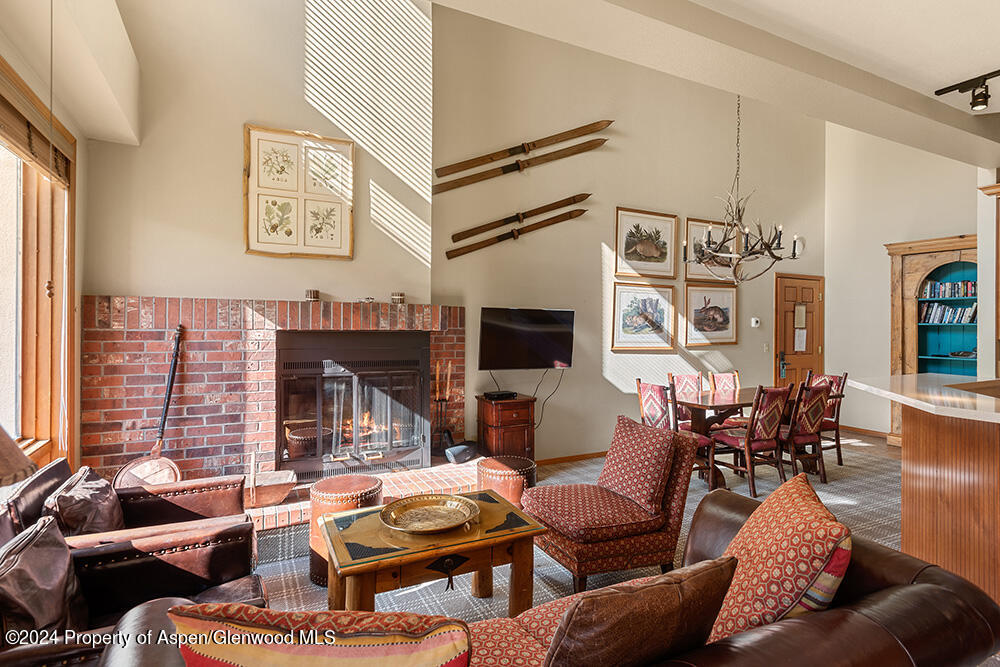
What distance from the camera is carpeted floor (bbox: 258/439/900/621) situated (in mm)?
2449

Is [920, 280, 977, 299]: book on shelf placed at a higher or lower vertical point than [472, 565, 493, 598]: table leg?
higher

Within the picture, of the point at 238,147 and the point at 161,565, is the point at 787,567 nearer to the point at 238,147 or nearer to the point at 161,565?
the point at 161,565

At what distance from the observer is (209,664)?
27.1 inches

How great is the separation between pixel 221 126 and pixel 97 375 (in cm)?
181

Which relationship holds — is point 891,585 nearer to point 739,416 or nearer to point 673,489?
point 673,489

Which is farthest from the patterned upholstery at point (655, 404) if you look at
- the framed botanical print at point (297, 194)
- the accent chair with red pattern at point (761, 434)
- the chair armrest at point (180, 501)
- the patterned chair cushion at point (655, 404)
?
the chair armrest at point (180, 501)

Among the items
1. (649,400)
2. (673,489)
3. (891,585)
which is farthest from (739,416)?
(891,585)

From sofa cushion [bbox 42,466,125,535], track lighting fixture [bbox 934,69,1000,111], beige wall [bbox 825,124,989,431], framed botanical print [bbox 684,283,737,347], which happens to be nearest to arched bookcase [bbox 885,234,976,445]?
beige wall [bbox 825,124,989,431]

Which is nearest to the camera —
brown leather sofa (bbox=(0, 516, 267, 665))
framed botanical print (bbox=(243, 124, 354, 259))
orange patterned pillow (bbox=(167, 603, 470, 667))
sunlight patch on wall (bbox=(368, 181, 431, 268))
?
orange patterned pillow (bbox=(167, 603, 470, 667))

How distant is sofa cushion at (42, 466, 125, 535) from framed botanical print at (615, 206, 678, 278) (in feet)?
14.9

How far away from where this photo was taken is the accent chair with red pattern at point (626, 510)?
2383mm

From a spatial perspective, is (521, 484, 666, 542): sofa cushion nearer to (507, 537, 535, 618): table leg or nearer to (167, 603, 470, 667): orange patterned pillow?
(507, 537, 535, 618): table leg

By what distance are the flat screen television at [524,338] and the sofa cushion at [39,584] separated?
322 centimetres

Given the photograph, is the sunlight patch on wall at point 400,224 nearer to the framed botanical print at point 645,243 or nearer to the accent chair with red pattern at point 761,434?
the framed botanical print at point 645,243
